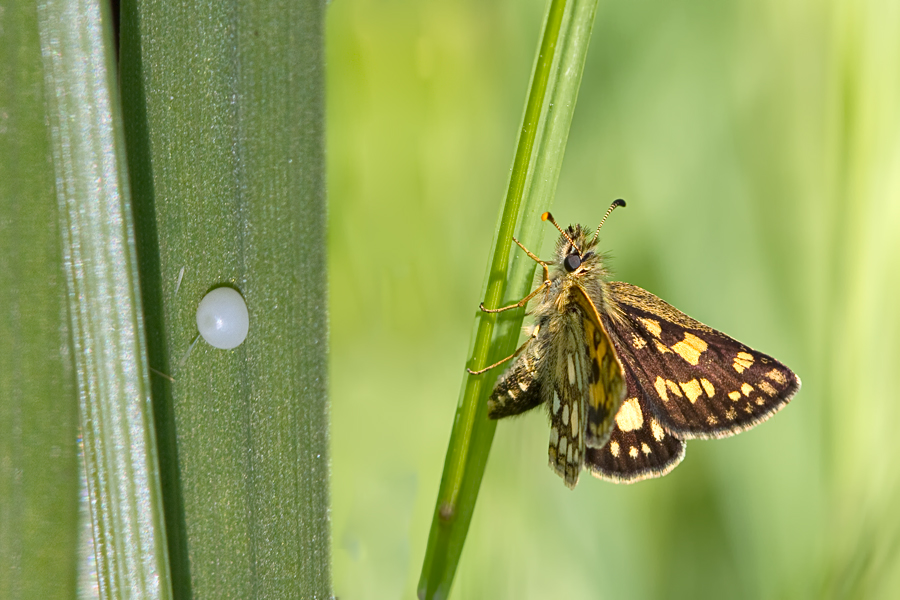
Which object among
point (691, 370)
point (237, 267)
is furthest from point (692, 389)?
point (237, 267)

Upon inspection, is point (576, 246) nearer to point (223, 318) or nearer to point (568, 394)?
point (568, 394)

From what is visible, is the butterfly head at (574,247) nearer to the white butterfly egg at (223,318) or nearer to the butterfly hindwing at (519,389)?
the butterfly hindwing at (519,389)

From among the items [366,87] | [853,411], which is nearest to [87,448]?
[366,87]

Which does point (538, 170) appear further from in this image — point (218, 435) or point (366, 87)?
point (218, 435)

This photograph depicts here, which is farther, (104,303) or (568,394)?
(568,394)

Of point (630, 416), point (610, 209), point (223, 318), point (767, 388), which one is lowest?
point (630, 416)

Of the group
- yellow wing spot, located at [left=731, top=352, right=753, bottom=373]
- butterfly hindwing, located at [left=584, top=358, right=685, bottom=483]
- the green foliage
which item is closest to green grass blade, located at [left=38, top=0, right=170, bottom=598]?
the green foliage
